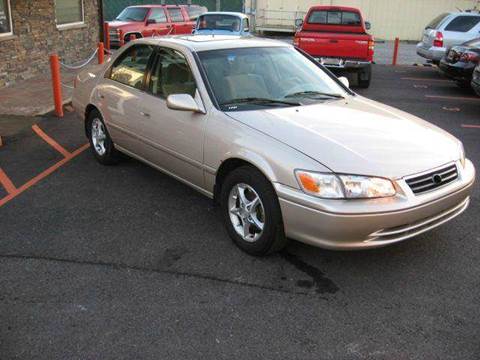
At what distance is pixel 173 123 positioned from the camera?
4777 millimetres

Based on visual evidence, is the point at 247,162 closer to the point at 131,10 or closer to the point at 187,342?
the point at 187,342

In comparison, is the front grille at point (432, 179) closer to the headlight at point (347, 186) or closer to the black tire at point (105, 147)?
the headlight at point (347, 186)

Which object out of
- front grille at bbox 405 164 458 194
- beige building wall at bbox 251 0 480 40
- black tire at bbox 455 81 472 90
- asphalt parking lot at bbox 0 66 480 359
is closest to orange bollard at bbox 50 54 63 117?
asphalt parking lot at bbox 0 66 480 359

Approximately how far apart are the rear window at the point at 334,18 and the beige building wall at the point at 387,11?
49.2 feet

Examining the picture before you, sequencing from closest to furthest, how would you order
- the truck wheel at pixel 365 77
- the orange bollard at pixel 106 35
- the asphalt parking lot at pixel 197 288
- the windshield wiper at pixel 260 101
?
1. the asphalt parking lot at pixel 197 288
2. the windshield wiper at pixel 260 101
3. the truck wheel at pixel 365 77
4. the orange bollard at pixel 106 35

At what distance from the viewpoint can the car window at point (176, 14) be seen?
19.7 metres

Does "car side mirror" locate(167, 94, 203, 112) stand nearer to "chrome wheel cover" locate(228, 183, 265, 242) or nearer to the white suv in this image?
"chrome wheel cover" locate(228, 183, 265, 242)

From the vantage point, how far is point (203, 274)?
3875mm

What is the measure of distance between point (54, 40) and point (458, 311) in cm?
1236

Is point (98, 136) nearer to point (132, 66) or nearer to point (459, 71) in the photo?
point (132, 66)

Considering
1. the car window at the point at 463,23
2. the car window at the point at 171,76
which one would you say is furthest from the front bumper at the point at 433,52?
the car window at the point at 171,76

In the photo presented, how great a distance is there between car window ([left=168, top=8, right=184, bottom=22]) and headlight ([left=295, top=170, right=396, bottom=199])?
56.8ft

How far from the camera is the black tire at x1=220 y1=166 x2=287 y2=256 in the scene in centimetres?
382

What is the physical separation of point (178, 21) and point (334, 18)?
7808 millimetres
